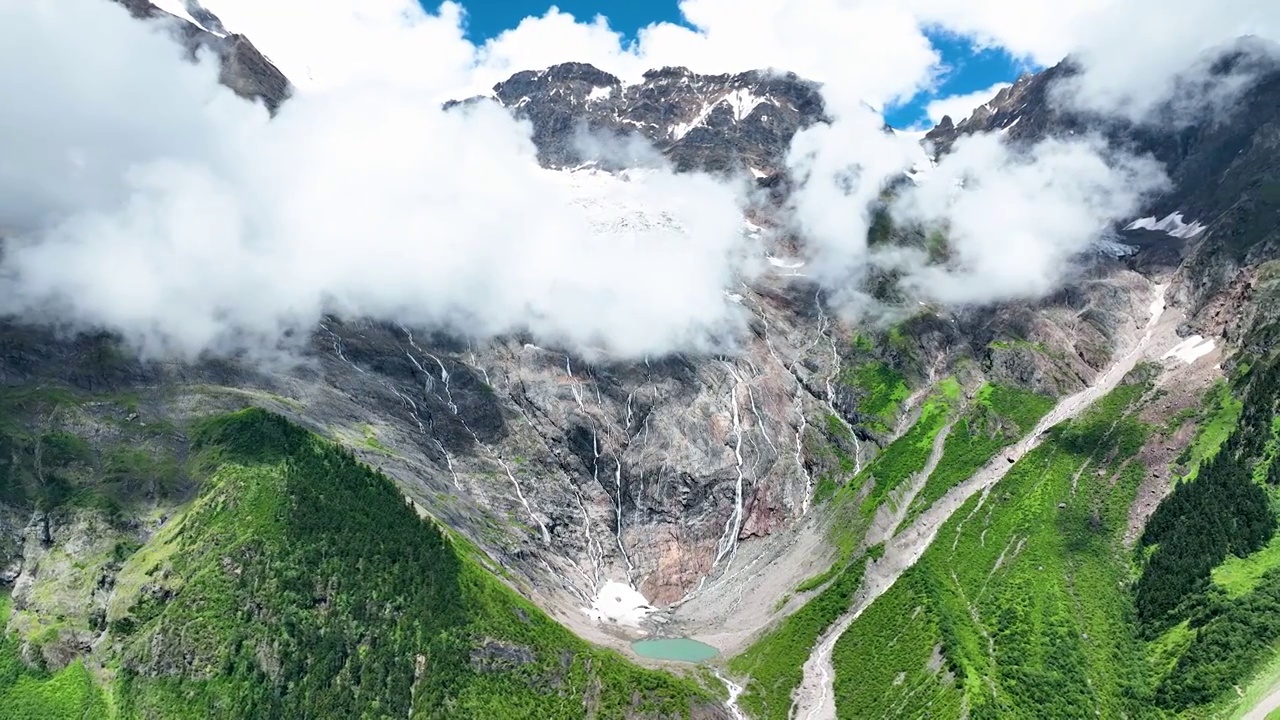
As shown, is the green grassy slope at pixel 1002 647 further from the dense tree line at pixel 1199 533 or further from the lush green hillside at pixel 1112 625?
the dense tree line at pixel 1199 533

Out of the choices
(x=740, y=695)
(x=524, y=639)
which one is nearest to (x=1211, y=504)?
(x=740, y=695)

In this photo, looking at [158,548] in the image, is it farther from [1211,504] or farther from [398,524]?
[1211,504]

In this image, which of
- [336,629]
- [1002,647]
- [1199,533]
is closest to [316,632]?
[336,629]

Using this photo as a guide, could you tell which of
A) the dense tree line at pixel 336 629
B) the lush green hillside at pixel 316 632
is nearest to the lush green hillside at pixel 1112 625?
the lush green hillside at pixel 316 632

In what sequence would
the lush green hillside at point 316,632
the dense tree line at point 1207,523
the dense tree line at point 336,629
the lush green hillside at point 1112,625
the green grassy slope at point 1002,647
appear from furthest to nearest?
the dense tree line at point 1207,523 < the dense tree line at point 336,629 < the lush green hillside at point 316,632 < the green grassy slope at point 1002,647 < the lush green hillside at point 1112,625

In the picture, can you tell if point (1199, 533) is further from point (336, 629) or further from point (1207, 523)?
point (336, 629)

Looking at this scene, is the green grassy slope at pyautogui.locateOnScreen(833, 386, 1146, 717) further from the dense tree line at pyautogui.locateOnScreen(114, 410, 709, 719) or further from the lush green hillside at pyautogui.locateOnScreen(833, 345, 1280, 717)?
the dense tree line at pyautogui.locateOnScreen(114, 410, 709, 719)

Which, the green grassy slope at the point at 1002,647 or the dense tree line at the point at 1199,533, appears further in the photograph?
the dense tree line at the point at 1199,533

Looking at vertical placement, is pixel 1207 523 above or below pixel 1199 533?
above

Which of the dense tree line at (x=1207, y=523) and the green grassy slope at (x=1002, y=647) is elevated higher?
the dense tree line at (x=1207, y=523)
